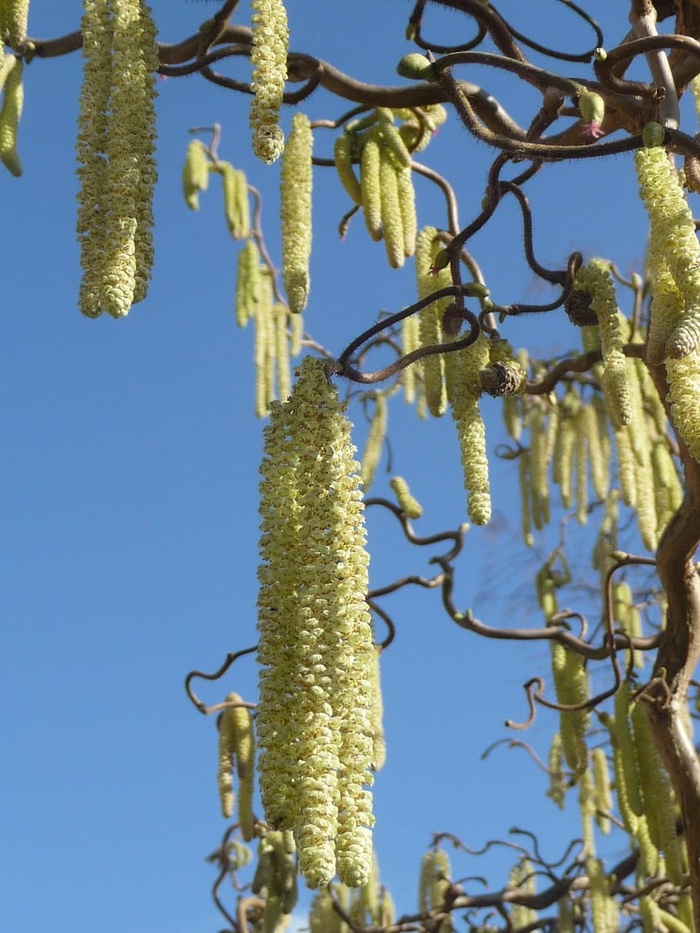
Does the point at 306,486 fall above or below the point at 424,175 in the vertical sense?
below

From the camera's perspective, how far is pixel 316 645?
178cm

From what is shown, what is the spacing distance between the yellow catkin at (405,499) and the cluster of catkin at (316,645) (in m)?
1.97

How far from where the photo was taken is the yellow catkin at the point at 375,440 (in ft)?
17.7

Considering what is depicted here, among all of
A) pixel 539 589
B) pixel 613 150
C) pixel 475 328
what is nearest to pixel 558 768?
pixel 539 589

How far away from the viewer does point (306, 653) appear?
70.1 inches

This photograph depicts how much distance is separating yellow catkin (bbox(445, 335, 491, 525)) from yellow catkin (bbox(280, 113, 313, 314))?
0.38 m

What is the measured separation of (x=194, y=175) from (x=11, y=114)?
191cm

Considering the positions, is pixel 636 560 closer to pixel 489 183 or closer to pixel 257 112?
pixel 489 183

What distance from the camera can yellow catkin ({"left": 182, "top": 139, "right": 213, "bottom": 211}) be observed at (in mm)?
4879

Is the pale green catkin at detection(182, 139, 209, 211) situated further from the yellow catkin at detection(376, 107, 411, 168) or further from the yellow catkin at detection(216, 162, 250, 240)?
the yellow catkin at detection(376, 107, 411, 168)

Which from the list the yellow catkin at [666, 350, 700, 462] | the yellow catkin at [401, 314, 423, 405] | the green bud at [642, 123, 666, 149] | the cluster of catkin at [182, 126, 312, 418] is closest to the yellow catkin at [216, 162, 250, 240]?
the cluster of catkin at [182, 126, 312, 418]

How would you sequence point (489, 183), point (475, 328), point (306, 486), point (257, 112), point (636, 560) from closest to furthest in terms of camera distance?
point (306, 486) < point (257, 112) < point (475, 328) < point (489, 183) < point (636, 560)

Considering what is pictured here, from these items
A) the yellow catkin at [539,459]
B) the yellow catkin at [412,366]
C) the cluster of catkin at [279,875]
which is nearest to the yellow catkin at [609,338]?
the yellow catkin at [412,366]

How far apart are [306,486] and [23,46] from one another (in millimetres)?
1582
